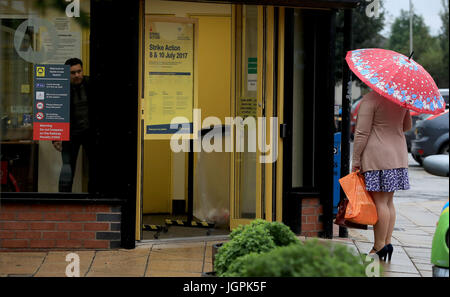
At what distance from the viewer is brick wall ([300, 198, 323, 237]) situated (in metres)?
7.00

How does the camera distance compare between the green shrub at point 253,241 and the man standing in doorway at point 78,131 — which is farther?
the man standing in doorway at point 78,131

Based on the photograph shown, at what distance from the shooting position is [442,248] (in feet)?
12.9

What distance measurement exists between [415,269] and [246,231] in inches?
101

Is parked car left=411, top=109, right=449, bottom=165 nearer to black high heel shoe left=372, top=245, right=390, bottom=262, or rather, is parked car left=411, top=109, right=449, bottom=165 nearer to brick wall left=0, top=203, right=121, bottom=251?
black high heel shoe left=372, top=245, right=390, bottom=262

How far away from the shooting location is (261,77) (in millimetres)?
6996

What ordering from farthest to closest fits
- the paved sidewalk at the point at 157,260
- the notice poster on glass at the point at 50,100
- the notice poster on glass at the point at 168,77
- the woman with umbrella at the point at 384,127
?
the notice poster on glass at the point at 168,77 < the notice poster on glass at the point at 50,100 < the woman with umbrella at the point at 384,127 < the paved sidewalk at the point at 157,260

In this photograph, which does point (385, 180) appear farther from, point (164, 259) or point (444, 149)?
point (444, 149)

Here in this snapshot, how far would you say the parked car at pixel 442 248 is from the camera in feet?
12.8

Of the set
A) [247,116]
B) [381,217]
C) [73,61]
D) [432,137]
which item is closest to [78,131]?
[73,61]

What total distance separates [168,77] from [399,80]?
2.52 meters

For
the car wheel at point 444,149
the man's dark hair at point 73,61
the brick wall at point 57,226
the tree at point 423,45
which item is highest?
the tree at point 423,45

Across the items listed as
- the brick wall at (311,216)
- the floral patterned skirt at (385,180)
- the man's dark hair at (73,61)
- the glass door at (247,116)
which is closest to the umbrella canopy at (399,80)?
the floral patterned skirt at (385,180)

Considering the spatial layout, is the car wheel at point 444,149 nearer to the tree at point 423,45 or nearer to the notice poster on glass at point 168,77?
the notice poster on glass at point 168,77

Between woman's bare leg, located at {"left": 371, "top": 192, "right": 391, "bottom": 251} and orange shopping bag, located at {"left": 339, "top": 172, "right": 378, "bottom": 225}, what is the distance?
51mm
